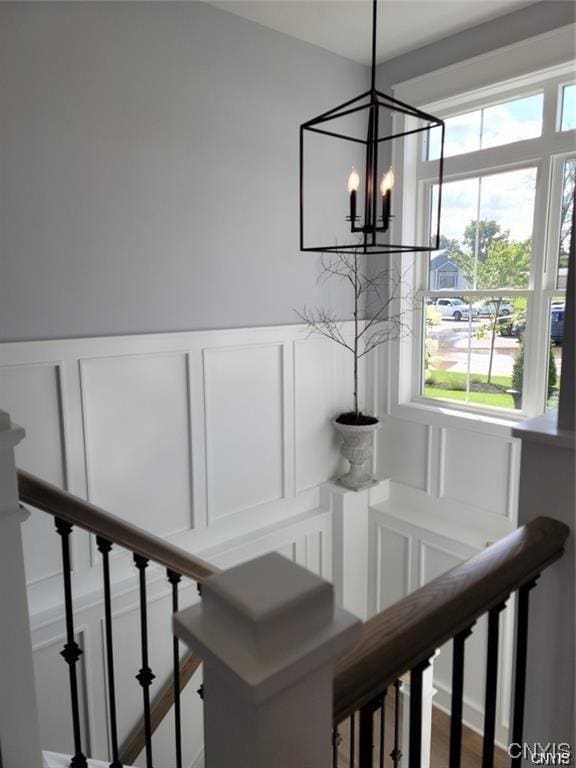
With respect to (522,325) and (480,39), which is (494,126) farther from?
(522,325)

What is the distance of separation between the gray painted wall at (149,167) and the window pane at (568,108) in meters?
1.34

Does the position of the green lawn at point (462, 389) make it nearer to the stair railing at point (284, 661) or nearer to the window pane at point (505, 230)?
the window pane at point (505, 230)

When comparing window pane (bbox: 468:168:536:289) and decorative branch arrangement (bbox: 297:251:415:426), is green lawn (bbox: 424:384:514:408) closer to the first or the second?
decorative branch arrangement (bbox: 297:251:415:426)

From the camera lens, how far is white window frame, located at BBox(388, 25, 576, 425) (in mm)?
2809

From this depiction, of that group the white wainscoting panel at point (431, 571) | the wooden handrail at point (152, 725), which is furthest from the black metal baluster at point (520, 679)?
the white wainscoting panel at point (431, 571)

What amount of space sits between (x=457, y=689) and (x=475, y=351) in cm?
282

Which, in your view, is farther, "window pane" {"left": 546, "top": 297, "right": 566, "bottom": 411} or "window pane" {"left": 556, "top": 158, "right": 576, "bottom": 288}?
"window pane" {"left": 546, "top": 297, "right": 566, "bottom": 411}

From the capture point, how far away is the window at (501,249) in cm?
290

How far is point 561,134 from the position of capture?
2801mm

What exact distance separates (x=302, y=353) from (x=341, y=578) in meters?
1.56

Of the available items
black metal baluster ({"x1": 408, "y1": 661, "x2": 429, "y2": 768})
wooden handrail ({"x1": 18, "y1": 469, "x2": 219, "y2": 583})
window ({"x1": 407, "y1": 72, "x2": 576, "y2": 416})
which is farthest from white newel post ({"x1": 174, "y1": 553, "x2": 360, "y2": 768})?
window ({"x1": 407, "y1": 72, "x2": 576, "y2": 416})

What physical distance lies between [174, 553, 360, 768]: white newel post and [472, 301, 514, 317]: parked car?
302cm

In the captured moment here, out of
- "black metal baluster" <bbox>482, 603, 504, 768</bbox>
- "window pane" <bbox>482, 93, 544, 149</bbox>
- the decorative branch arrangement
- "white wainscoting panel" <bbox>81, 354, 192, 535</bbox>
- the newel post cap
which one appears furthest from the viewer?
the decorative branch arrangement

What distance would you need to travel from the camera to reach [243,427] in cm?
316
